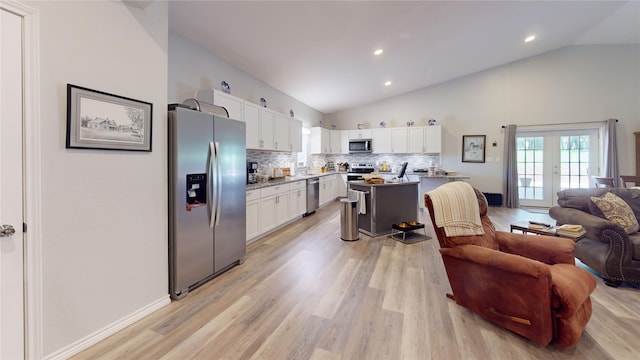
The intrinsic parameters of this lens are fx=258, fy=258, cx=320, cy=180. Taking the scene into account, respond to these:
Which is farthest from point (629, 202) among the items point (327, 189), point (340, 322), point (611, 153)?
point (327, 189)

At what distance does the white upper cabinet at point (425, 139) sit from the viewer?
7152 mm

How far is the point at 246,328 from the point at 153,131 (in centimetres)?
A: 182

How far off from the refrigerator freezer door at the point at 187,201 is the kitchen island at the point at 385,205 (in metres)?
2.66

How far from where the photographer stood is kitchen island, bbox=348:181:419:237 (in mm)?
4387

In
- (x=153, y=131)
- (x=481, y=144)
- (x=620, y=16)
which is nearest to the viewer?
(x=153, y=131)

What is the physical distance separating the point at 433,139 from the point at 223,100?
18.8 feet

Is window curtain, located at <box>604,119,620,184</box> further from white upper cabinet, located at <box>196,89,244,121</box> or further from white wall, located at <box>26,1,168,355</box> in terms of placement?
white wall, located at <box>26,1,168,355</box>

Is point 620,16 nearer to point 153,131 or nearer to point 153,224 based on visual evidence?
point 153,131

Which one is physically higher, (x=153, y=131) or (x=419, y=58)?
(x=419, y=58)

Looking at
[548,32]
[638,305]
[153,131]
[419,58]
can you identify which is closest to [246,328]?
[153,131]

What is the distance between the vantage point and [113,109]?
6.33 ft

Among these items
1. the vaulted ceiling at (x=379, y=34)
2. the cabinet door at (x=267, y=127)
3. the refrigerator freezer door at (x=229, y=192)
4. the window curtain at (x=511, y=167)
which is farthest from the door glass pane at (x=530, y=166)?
the refrigerator freezer door at (x=229, y=192)

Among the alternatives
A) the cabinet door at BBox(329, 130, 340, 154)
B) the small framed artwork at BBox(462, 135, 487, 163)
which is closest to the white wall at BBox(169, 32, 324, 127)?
the cabinet door at BBox(329, 130, 340, 154)

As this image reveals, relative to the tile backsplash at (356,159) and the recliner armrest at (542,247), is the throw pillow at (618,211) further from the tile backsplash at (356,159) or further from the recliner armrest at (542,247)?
the tile backsplash at (356,159)
